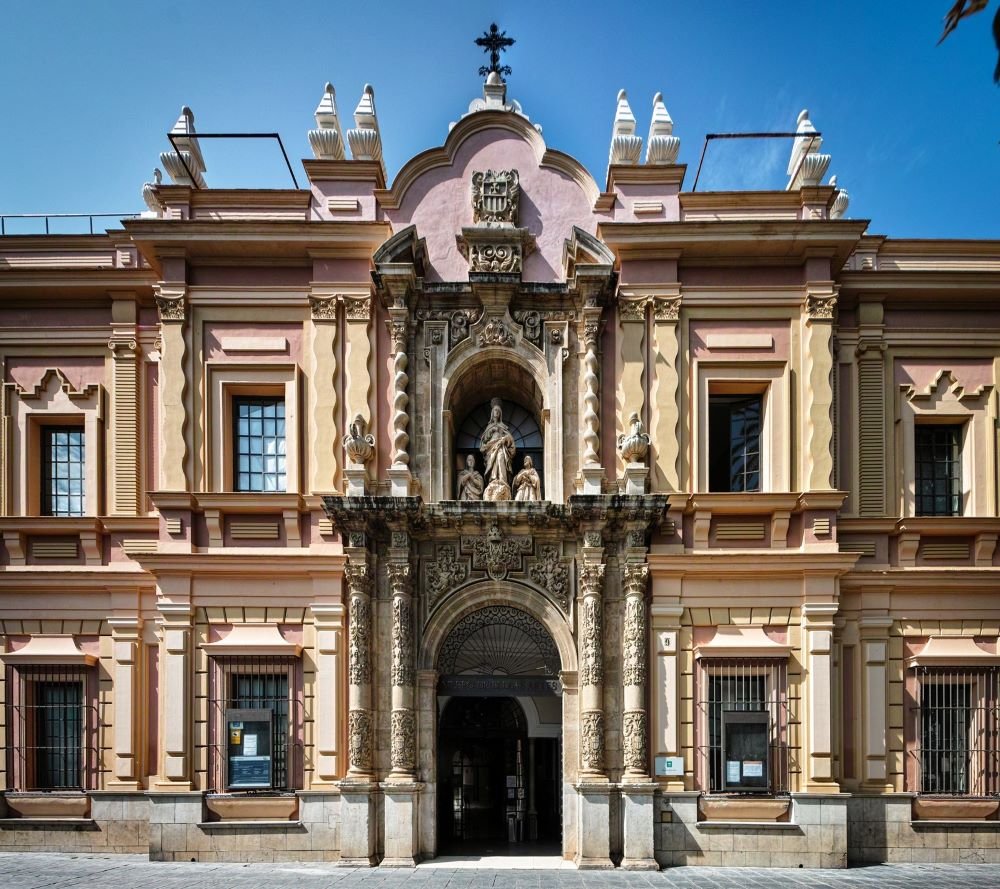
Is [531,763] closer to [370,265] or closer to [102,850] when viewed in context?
[102,850]

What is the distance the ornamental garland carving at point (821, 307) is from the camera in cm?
1577

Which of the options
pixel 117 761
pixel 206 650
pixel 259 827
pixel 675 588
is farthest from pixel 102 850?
pixel 675 588

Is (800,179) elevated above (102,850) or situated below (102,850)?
above

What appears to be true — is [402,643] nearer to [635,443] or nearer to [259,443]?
[259,443]

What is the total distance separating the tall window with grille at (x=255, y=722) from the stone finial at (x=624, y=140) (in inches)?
430

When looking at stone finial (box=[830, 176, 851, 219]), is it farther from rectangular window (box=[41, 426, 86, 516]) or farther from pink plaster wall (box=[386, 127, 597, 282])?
rectangular window (box=[41, 426, 86, 516])

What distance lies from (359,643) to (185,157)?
974 centimetres

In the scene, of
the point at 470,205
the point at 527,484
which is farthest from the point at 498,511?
the point at 470,205

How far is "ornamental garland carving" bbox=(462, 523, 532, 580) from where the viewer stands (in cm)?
1548

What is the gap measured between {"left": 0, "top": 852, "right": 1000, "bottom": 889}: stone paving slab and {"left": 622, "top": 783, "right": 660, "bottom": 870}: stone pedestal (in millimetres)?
383

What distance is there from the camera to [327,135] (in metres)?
16.3

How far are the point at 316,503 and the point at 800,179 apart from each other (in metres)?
10.8

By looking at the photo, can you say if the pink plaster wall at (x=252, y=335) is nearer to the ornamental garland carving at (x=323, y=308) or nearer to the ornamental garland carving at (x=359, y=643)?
the ornamental garland carving at (x=323, y=308)

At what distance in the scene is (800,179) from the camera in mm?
16391
